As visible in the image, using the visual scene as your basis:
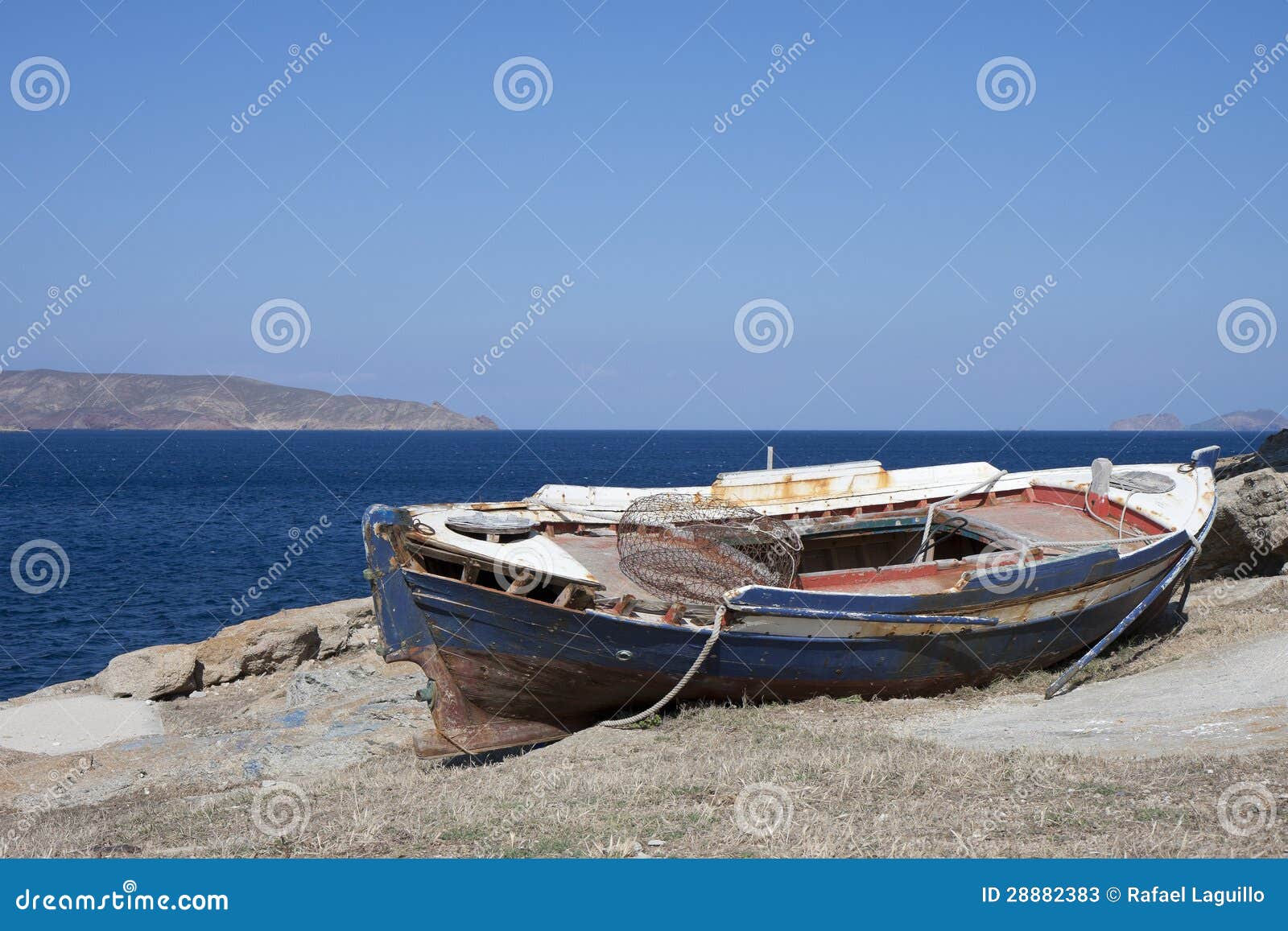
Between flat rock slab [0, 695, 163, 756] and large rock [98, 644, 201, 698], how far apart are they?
18 centimetres

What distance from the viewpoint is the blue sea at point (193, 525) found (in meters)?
25.2

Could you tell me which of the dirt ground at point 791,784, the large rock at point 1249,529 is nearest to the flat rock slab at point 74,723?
the dirt ground at point 791,784

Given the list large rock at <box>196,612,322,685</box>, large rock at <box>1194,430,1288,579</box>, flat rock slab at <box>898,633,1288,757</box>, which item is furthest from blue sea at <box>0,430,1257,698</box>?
large rock at <box>1194,430,1288,579</box>

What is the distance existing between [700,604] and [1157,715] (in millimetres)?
4098

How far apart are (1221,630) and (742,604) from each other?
6.39 metres

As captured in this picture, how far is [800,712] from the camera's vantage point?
399 inches

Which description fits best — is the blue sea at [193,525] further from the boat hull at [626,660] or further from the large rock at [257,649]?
the boat hull at [626,660]

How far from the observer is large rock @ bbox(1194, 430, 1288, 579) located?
15.3 metres

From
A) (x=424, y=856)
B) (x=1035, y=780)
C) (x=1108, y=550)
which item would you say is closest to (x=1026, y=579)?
(x=1108, y=550)

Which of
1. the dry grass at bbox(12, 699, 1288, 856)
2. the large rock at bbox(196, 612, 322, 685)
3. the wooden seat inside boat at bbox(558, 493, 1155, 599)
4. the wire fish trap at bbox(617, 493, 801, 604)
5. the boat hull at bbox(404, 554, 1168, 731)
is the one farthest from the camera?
the large rock at bbox(196, 612, 322, 685)

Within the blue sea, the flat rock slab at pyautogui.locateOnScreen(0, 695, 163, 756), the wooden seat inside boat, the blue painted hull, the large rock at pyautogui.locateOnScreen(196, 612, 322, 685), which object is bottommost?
the blue sea

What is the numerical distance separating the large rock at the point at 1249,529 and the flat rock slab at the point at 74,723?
1557 centimetres

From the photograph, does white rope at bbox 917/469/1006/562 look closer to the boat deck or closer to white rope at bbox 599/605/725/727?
the boat deck

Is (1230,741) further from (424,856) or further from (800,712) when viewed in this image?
(424,856)
